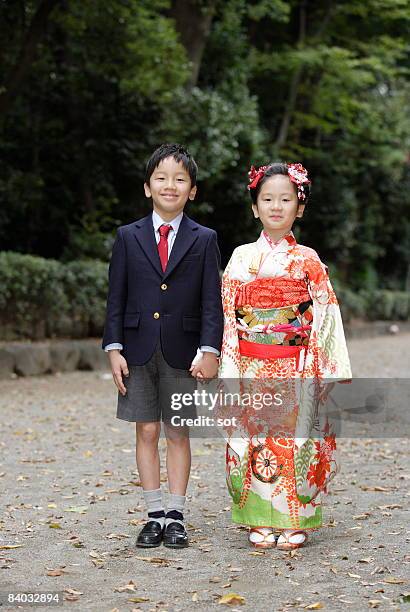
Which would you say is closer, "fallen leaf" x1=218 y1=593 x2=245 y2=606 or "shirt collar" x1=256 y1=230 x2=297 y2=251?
"fallen leaf" x1=218 y1=593 x2=245 y2=606

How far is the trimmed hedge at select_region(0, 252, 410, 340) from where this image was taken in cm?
1169

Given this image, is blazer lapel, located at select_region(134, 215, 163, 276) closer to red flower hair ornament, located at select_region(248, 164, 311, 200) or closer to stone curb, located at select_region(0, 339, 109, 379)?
red flower hair ornament, located at select_region(248, 164, 311, 200)

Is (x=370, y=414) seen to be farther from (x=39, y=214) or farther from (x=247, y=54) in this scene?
(x=247, y=54)

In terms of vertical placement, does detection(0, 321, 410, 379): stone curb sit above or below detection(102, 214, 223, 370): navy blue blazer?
below

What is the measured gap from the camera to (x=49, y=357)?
1217cm

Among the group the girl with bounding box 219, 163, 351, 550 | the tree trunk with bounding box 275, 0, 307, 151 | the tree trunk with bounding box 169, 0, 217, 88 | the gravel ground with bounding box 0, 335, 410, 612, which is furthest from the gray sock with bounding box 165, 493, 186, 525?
the tree trunk with bounding box 275, 0, 307, 151

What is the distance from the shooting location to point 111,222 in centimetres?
1584

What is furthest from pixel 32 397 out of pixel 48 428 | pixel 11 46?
pixel 11 46

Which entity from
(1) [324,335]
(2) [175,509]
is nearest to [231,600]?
(2) [175,509]

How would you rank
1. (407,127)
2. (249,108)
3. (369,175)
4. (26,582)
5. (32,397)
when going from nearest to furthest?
(26,582) → (32,397) → (249,108) → (407,127) → (369,175)

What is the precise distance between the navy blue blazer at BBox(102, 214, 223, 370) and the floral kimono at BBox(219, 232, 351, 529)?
0.13m

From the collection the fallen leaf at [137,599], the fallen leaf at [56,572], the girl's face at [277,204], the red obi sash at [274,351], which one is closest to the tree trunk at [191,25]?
the girl's face at [277,204]

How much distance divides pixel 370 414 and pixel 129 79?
6514 millimetres

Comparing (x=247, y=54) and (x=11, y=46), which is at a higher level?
(x=247, y=54)
